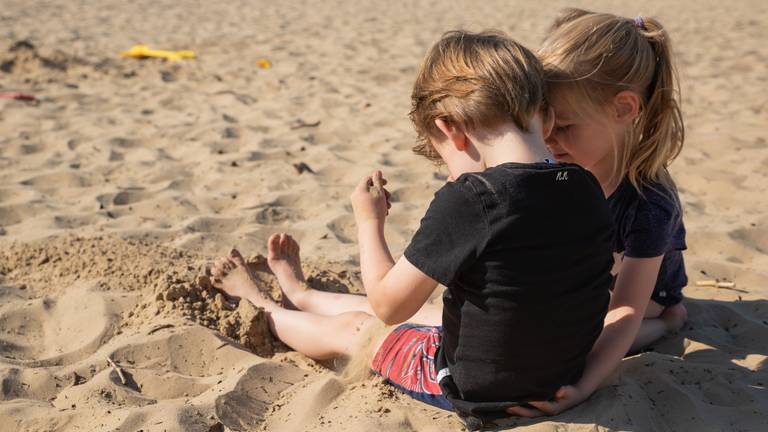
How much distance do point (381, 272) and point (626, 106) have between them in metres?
0.84

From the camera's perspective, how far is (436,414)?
2082 millimetres

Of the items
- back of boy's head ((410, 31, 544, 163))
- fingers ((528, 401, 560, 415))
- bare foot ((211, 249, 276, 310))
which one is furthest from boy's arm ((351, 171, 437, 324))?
bare foot ((211, 249, 276, 310))

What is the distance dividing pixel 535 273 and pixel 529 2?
37.9 feet

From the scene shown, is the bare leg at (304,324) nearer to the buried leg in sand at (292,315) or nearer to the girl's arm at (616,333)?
the buried leg in sand at (292,315)

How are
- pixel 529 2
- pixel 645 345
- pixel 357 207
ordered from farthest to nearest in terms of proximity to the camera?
pixel 529 2
pixel 645 345
pixel 357 207

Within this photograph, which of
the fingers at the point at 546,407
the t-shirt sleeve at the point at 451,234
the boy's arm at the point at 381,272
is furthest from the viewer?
the fingers at the point at 546,407

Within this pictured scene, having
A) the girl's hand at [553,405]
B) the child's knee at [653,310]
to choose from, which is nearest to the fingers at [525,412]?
the girl's hand at [553,405]

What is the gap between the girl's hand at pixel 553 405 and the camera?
6.40 feet

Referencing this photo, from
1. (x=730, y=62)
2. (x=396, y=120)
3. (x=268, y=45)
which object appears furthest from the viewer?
(x=268, y=45)

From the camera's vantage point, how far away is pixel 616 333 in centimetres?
214

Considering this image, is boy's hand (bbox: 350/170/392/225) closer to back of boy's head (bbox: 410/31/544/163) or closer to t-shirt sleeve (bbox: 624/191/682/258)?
back of boy's head (bbox: 410/31/544/163)

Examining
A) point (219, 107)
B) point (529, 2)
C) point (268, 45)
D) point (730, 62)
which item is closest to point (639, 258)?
point (219, 107)

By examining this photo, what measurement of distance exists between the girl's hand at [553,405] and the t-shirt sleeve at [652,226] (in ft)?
1.56

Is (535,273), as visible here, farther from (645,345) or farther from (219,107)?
(219,107)
